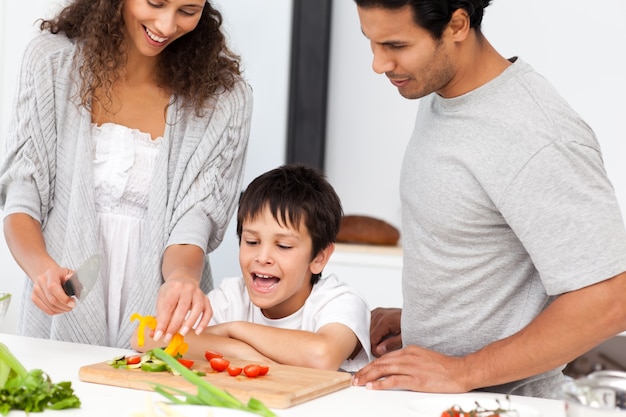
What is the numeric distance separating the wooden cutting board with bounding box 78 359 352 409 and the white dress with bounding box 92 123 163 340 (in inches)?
21.2

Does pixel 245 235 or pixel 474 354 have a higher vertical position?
pixel 245 235

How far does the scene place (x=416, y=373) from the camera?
5.46 ft

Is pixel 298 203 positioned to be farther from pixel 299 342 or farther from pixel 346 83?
pixel 346 83

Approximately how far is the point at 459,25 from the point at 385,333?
0.78m

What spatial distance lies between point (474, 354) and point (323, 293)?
54cm

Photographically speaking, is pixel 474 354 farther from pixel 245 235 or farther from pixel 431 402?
pixel 245 235

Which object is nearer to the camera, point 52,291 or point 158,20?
point 52,291

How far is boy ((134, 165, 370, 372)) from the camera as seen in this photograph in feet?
6.40

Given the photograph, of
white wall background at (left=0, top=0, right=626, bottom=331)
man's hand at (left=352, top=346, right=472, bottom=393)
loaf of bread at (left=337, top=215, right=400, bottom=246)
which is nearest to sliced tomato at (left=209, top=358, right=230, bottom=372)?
man's hand at (left=352, top=346, right=472, bottom=393)

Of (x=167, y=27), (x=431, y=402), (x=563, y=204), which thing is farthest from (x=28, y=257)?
(x=563, y=204)

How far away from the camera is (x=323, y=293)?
2150mm

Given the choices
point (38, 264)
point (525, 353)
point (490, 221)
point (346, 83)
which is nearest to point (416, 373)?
point (525, 353)

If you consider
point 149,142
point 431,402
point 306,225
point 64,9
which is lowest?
point 431,402

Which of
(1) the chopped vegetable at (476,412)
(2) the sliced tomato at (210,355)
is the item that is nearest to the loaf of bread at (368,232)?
(2) the sliced tomato at (210,355)
